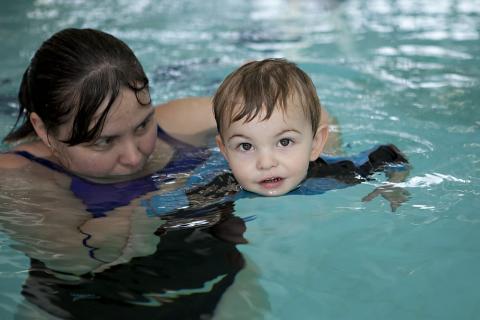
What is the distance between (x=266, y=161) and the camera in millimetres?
2277

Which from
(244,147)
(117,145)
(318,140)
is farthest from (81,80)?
(318,140)

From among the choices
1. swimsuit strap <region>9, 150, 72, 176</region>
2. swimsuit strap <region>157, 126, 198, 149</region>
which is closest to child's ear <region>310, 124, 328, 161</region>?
swimsuit strap <region>157, 126, 198, 149</region>

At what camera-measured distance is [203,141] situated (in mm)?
3240

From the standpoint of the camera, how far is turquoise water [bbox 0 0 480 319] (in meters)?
2.06

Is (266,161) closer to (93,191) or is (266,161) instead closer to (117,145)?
(117,145)

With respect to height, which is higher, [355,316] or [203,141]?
[203,141]

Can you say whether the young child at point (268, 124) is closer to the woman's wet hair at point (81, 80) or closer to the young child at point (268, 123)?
the young child at point (268, 123)

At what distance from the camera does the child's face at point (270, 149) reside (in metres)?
2.28

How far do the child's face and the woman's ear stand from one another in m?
0.77

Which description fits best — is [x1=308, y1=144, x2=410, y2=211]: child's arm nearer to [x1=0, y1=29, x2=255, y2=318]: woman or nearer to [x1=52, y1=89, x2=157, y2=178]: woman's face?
[x1=0, y1=29, x2=255, y2=318]: woman

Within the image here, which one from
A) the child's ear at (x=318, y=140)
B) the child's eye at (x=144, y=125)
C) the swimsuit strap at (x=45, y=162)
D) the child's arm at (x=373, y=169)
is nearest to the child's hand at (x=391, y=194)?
the child's arm at (x=373, y=169)

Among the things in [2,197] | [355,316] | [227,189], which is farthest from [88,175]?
[355,316]

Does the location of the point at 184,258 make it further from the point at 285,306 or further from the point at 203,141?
the point at 203,141

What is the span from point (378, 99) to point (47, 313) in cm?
269
